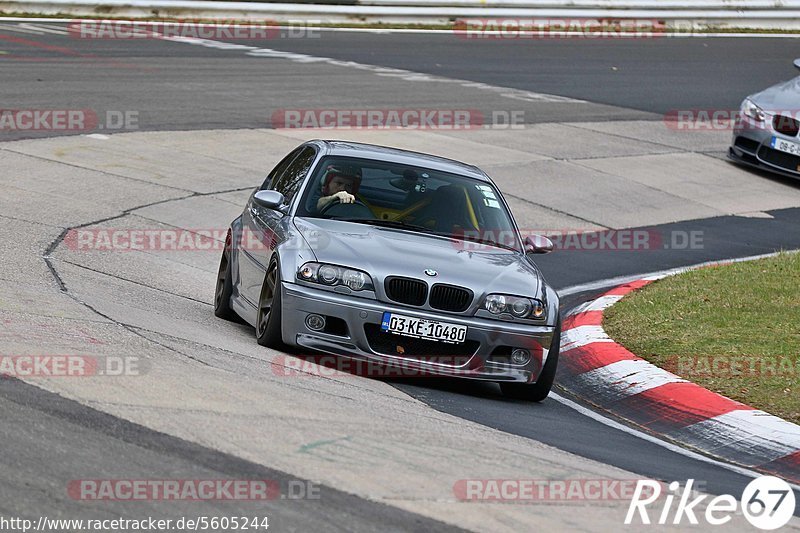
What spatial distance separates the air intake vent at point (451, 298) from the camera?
8.13 metres

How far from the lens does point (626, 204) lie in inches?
658

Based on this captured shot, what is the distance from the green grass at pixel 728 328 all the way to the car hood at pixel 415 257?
1381 mm

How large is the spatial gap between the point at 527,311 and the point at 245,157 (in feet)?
29.2

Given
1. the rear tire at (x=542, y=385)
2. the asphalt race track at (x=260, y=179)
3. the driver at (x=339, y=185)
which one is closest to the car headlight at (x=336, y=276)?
the asphalt race track at (x=260, y=179)

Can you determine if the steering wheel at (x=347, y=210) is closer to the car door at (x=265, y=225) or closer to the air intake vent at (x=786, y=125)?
the car door at (x=265, y=225)

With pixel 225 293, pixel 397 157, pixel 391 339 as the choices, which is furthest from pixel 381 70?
pixel 391 339

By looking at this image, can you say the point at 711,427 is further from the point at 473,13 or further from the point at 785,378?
the point at 473,13

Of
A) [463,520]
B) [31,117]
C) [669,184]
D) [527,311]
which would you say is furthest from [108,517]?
[669,184]

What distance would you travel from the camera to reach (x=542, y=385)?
8.38 m

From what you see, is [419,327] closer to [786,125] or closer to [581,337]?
[581,337]

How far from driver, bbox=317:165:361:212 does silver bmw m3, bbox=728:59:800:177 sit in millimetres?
10841

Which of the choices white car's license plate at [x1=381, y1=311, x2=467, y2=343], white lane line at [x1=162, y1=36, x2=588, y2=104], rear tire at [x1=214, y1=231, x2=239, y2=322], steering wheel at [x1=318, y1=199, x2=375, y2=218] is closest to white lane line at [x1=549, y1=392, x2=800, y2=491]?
white car's license plate at [x1=381, y1=311, x2=467, y2=343]

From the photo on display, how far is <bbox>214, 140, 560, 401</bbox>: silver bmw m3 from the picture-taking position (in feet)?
26.4

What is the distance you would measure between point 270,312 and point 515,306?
4.95 ft
